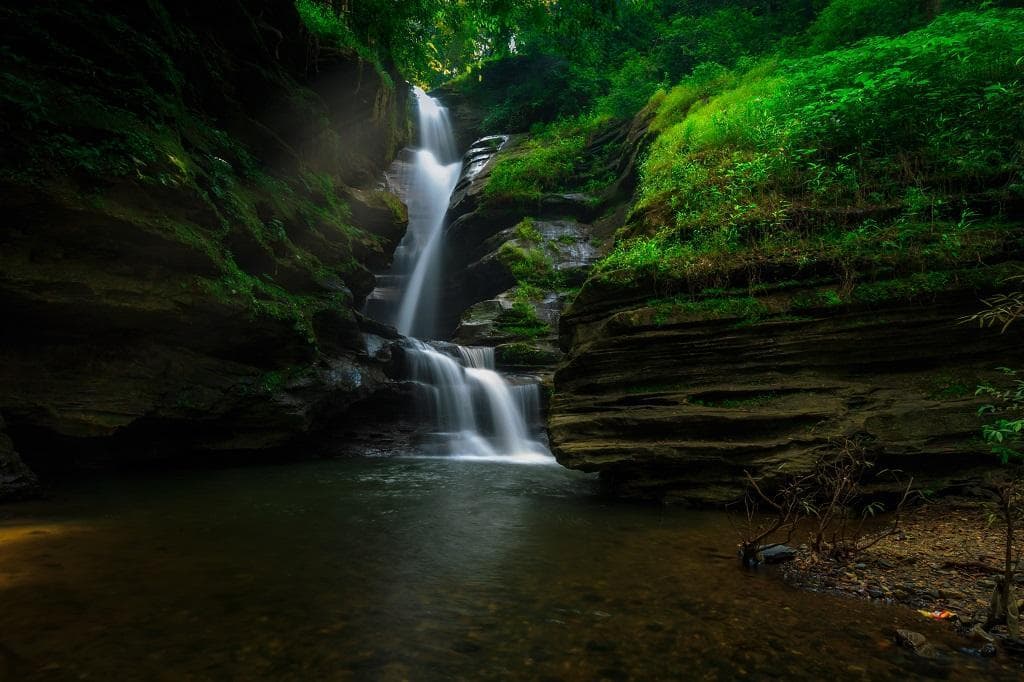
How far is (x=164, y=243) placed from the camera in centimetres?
720

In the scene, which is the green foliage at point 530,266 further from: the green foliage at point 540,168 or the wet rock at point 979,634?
the wet rock at point 979,634

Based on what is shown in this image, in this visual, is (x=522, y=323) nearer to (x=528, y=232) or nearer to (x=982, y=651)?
(x=528, y=232)

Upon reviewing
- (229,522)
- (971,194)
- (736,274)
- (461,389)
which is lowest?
(229,522)

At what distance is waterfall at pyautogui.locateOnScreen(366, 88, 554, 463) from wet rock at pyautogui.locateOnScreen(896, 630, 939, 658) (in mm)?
7853

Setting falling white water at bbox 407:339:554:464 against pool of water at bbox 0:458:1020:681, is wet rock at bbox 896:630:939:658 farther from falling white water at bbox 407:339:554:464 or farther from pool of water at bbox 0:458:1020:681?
falling white water at bbox 407:339:554:464

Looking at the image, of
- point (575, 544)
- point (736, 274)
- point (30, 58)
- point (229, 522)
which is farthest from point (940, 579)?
point (30, 58)

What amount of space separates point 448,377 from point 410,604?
30.9 feet

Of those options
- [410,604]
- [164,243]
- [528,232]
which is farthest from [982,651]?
[528,232]

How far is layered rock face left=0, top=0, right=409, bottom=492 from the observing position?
6.41 m

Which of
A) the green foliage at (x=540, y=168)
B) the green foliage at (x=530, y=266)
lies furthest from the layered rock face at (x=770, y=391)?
the green foliage at (x=540, y=168)

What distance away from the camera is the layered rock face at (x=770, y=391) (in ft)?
17.7

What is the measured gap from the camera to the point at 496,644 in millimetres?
2811

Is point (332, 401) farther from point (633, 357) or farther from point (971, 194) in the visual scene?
point (971, 194)

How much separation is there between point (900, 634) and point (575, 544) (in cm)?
247
